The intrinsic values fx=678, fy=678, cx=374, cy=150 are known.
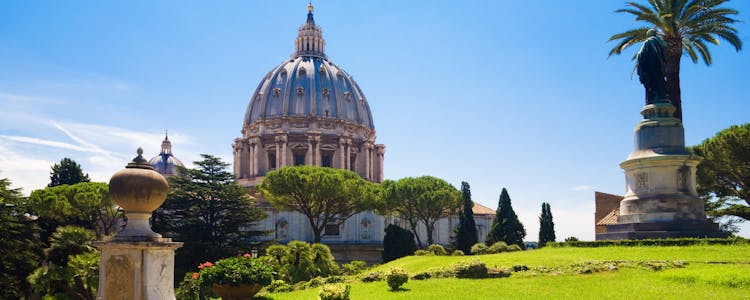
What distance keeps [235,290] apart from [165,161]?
317ft

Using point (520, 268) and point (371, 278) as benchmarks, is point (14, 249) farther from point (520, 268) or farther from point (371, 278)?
point (520, 268)

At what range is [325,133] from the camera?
316 ft

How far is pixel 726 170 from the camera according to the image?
4059cm

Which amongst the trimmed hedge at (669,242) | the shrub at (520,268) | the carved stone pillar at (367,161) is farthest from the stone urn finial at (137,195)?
the carved stone pillar at (367,161)

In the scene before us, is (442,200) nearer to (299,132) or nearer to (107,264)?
(299,132)

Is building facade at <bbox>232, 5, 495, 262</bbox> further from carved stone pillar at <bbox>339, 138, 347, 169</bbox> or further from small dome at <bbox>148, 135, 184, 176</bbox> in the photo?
small dome at <bbox>148, 135, 184, 176</bbox>

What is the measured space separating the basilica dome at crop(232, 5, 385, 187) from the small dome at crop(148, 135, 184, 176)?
13314mm

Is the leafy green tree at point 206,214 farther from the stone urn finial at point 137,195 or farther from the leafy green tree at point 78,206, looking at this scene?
the stone urn finial at point 137,195

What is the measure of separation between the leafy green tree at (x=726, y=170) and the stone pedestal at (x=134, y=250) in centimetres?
3585

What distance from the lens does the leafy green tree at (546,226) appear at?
52.6m

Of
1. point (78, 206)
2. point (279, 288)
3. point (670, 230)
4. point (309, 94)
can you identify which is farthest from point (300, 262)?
point (309, 94)

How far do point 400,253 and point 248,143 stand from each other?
163 feet

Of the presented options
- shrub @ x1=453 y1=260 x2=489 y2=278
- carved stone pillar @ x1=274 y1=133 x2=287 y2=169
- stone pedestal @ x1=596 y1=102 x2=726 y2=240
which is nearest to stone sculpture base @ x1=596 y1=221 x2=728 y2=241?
stone pedestal @ x1=596 y1=102 x2=726 y2=240

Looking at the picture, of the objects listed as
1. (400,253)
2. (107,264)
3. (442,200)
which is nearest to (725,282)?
(107,264)
